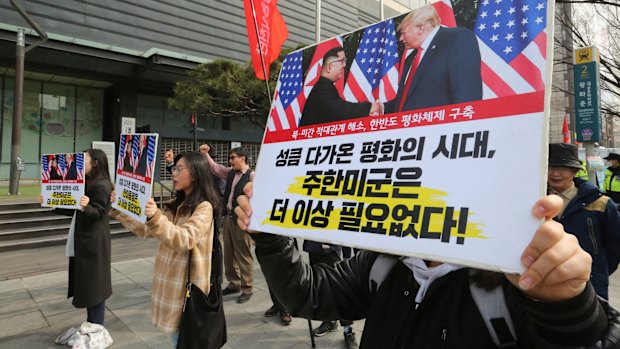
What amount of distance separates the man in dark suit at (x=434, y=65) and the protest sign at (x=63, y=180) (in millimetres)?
3225

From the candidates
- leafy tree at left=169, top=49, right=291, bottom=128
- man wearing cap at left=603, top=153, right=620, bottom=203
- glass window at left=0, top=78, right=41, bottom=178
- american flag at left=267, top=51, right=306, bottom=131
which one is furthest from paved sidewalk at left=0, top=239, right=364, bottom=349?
glass window at left=0, top=78, right=41, bottom=178

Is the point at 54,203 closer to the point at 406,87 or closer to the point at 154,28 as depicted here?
the point at 406,87

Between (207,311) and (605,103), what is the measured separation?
11594mm

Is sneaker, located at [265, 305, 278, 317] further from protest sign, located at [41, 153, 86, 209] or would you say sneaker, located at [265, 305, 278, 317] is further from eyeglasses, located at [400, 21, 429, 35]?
eyeglasses, located at [400, 21, 429, 35]

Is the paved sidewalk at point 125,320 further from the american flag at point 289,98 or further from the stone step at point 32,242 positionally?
the american flag at point 289,98

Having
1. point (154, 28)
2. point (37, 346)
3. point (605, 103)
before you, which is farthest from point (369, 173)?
point (154, 28)

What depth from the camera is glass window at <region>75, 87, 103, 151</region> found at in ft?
65.1

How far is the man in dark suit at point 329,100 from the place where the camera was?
1.28 m

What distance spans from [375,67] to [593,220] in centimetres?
288

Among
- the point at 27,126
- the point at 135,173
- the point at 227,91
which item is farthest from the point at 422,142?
the point at 27,126

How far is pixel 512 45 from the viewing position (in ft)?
3.12

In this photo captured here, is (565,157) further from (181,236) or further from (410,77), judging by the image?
(181,236)

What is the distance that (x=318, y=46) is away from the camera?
1.44 m

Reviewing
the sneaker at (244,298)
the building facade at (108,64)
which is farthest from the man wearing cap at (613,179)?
the building facade at (108,64)
